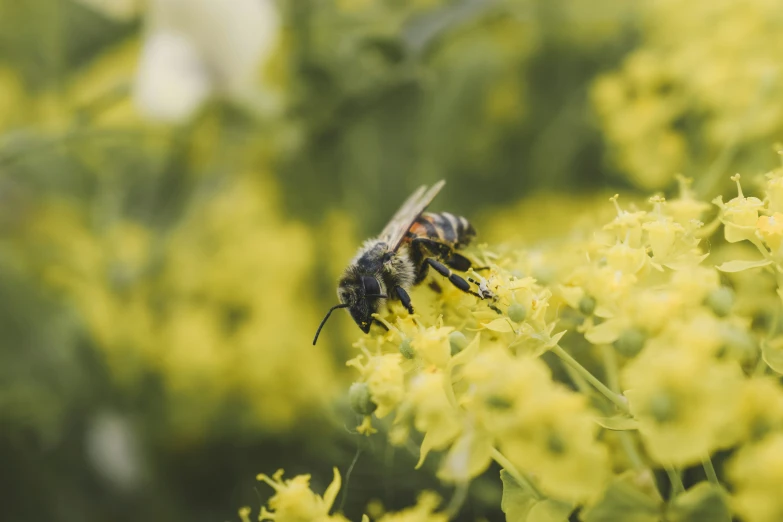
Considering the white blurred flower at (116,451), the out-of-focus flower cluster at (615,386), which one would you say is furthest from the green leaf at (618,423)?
the white blurred flower at (116,451)

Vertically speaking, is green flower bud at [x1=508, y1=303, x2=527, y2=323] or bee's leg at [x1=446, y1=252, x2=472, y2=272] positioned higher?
bee's leg at [x1=446, y1=252, x2=472, y2=272]

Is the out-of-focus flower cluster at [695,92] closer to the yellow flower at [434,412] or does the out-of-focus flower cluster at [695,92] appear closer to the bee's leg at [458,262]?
the bee's leg at [458,262]

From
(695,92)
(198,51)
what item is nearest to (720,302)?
(695,92)

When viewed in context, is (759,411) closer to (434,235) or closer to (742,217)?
(742,217)

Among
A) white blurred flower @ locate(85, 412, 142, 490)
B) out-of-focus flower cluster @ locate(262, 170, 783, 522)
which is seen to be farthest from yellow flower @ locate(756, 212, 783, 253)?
white blurred flower @ locate(85, 412, 142, 490)

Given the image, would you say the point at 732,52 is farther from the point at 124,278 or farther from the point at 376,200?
the point at 124,278

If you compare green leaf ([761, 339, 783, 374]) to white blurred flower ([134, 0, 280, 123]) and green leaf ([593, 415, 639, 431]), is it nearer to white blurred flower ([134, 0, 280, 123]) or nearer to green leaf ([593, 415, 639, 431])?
green leaf ([593, 415, 639, 431])

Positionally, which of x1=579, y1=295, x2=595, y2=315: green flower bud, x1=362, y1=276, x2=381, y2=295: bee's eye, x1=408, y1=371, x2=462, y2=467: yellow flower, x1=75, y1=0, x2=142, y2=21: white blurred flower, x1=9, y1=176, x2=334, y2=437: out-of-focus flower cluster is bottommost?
x1=408, y1=371, x2=462, y2=467: yellow flower
